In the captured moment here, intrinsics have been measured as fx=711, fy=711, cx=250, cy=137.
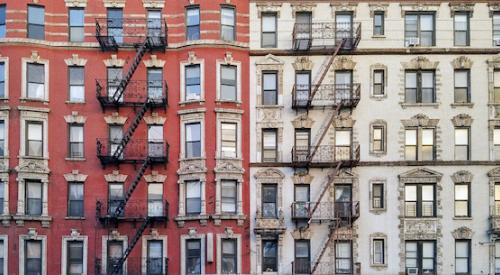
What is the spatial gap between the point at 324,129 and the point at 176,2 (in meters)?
11.2

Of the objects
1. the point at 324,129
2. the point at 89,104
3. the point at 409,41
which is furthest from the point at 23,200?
the point at 409,41

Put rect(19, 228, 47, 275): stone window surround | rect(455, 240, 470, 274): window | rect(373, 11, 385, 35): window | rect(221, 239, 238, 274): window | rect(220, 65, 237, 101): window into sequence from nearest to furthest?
1. rect(19, 228, 47, 275): stone window surround
2. rect(221, 239, 238, 274): window
3. rect(455, 240, 470, 274): window
4. rect(220, 65, 237, 101): window
5. rect(373, 11, 385, 35): window

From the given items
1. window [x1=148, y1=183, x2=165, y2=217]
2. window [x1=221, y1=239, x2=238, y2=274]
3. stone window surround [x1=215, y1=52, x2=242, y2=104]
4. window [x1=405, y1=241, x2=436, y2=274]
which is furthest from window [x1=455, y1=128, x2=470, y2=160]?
window [x1=148, y1=183, x2=165, y2=217]

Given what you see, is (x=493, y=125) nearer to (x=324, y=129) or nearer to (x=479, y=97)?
(x=479, y=97)

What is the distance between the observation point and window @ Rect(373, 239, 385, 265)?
3988cm

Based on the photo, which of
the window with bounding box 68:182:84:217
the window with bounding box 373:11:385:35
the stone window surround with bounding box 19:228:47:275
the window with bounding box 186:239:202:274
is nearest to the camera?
the stone window surround with bounding box 19:228:47:275

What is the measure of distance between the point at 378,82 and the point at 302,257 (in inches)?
428

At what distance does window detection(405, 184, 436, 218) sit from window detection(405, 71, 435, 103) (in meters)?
4.90

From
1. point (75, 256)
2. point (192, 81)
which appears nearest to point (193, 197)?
point (192, 81)

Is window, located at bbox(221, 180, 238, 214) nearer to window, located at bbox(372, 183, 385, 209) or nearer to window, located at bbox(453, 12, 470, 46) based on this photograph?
window, located at bbox(372, 183, 385, 209)

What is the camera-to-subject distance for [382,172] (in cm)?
4016

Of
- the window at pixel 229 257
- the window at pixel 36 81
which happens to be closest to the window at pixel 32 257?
the window at pixel 36 81

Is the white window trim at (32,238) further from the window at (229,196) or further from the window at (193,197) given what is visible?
the window at (229,196)

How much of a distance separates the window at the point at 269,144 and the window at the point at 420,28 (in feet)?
30.6
